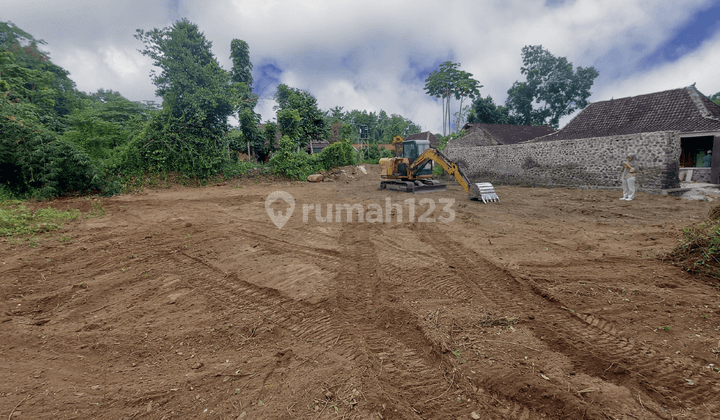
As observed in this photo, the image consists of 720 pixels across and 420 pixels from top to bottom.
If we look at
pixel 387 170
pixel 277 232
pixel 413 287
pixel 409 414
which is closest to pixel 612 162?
pixel 387 170

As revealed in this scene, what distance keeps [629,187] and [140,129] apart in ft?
73.6

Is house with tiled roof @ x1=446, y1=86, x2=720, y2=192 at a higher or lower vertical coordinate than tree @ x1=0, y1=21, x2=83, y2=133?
lower

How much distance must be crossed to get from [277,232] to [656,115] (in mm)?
20774

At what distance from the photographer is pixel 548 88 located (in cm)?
3481

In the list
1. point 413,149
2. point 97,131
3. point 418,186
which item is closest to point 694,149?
point 413,149

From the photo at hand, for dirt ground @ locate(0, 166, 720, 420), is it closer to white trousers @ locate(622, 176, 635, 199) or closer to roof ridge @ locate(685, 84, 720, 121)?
white trousers @ locate(622, 176, 635, 199)

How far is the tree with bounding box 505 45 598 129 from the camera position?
34094 mm

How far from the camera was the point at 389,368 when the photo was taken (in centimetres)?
247

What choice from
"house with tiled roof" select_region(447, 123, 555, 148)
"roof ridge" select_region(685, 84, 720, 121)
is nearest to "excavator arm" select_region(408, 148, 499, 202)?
"roof ridge" select_region(685, 84, 720, 121)

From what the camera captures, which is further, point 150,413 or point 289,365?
point 289,365

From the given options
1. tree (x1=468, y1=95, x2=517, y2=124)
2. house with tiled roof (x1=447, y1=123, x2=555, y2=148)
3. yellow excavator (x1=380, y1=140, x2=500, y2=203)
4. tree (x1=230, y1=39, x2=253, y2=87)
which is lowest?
yellow excavator (x1=380, y1=140, x2=500, y2=203)

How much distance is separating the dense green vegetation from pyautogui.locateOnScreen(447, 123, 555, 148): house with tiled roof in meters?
12.2

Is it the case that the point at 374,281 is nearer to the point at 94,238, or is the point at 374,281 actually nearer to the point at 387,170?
the point at 94,238

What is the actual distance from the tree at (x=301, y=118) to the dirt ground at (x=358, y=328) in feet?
51.3
